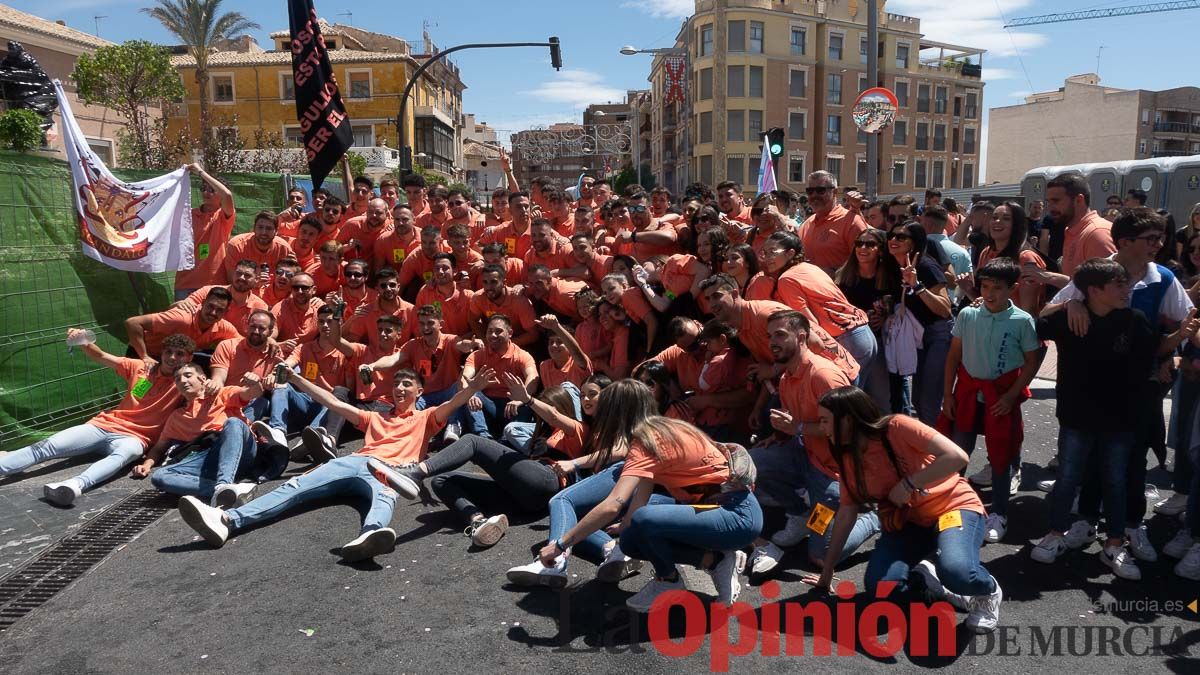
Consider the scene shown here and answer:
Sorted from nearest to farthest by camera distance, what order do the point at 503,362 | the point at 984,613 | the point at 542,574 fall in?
the point at 984,613, the point at 542,574, the point at 503,362

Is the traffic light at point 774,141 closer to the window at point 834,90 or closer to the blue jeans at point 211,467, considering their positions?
the blue jeans at point 211,467

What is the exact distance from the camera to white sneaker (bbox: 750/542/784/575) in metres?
4.34

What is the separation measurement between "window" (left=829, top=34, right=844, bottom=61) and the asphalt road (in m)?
52.0

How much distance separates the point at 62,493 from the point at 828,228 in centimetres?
600

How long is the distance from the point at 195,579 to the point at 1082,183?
20.3ft

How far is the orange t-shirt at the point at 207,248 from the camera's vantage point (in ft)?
27.1

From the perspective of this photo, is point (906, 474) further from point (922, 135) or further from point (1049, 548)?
point (922, 135)

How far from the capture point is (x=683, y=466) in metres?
4.03

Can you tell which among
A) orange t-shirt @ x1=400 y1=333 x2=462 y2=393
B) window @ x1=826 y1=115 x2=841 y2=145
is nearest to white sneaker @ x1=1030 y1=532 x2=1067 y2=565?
orange t-shirt @ x1=400 y1=333 x2=462 y2=393

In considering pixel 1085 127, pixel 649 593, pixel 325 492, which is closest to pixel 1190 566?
pixel 649 593

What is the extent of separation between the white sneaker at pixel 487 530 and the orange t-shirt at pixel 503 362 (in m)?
1.78

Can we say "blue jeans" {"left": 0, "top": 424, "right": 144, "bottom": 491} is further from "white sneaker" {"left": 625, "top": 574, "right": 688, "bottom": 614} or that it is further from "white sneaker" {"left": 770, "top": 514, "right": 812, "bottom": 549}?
"white sneaker" {"left": 770, "top": 514, "right": 812, "bottom": 549}

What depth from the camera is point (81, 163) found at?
7227mm

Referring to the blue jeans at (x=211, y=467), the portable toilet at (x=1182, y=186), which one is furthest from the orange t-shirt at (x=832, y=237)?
the portable toilet at (x=1182, y=186)
